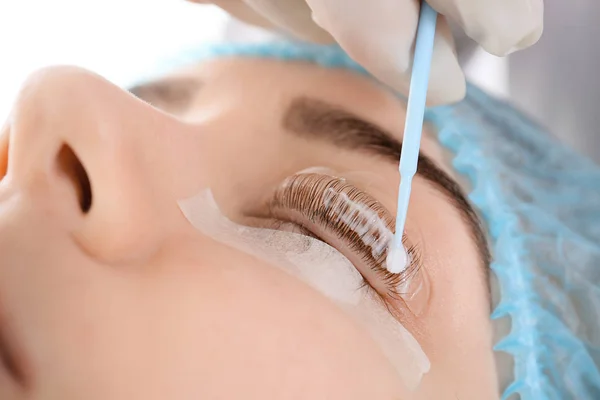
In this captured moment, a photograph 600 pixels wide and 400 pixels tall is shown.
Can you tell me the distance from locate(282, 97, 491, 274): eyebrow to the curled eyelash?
0.08 m

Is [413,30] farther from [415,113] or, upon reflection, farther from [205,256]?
[205,256]

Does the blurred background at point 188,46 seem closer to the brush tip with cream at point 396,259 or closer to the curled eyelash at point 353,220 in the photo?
the curled eyelash at point 353,220

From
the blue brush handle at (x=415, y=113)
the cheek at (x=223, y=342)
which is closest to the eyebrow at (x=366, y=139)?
the blue brush handle at (x=415, y=113)

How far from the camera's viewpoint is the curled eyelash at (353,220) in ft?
2.45

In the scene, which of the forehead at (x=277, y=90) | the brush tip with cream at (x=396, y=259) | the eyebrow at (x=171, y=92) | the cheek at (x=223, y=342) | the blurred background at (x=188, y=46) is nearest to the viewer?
the cheek at (x=223, y=342)

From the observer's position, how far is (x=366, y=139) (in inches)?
32.2

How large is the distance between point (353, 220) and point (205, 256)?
0.61 ft

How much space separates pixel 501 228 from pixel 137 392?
52 centimetres

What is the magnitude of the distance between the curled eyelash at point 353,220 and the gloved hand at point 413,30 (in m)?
0.16

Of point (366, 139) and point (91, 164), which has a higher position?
point (366, 139)

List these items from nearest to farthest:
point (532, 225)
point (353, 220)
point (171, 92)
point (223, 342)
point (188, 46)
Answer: point (223, 342)
point (353, 220)
point (532, 225)
point (171, 92)
point (188, 46)

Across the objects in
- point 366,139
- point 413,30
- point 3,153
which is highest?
point 413,30

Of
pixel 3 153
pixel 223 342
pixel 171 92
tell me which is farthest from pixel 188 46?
pixel 223 342

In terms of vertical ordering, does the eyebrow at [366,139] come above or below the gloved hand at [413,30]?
below
